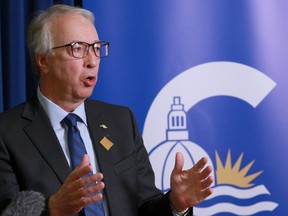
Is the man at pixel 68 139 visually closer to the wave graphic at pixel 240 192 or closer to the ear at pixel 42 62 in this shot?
the ear at pixel 42 62

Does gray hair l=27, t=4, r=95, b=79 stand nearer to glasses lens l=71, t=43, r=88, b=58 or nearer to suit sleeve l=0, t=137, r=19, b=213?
glasses lens l=71, t=43, r=88, b=58

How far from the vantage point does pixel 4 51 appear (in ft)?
8.64

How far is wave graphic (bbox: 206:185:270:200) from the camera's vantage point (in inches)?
100

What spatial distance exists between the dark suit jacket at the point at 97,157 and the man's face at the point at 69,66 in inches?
3.6

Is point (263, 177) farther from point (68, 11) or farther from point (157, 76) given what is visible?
point (68, 11)

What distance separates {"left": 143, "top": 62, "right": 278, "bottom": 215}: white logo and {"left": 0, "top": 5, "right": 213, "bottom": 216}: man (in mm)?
394

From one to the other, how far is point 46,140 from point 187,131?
812mm

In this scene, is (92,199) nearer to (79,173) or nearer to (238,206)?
(79,173)

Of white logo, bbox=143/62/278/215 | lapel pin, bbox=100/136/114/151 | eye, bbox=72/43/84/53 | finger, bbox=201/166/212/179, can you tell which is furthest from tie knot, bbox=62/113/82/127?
white logo, bbox=143/62/278/215

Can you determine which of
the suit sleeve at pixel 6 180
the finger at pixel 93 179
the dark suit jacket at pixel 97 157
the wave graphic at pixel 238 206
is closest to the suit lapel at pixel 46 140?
the dark suit jacket at pixel 97 157

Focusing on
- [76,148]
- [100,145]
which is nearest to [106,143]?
[100,145]

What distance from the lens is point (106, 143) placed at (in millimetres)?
2021

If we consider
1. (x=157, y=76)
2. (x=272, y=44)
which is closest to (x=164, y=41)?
(x=157, y=76)

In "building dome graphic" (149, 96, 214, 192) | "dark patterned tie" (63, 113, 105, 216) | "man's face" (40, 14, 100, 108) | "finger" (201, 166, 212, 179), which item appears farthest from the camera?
"building dome graphic" (149, 96, 214, 192)
